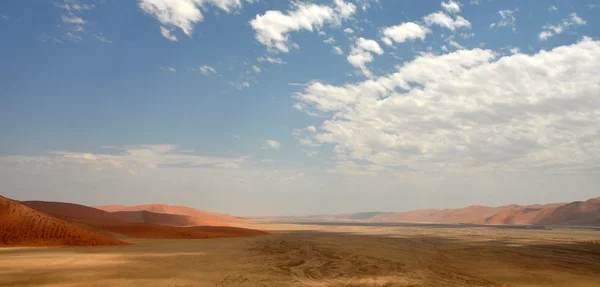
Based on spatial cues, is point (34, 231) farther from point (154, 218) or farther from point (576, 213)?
point (576, 213)

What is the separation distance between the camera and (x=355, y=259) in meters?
20.5

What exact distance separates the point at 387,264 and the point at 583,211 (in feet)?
384

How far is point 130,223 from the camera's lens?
159ft

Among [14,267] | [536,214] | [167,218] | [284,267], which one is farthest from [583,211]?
[14,267]

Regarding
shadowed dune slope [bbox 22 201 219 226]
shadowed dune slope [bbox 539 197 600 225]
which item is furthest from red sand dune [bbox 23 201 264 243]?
shadowed dune slope [bbox 539 197 600 225]

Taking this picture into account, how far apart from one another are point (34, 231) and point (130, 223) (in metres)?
20.9

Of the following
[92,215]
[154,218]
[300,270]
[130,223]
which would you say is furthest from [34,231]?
[154,218]

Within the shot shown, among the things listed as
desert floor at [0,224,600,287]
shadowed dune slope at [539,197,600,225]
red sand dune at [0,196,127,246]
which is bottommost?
desert floor at [0,224,600,287]

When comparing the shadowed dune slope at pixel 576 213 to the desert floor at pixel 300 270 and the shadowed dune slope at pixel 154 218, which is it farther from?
the desert floor at pixel 300 270

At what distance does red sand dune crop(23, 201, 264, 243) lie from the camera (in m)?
43.1

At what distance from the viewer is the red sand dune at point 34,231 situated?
26984mm

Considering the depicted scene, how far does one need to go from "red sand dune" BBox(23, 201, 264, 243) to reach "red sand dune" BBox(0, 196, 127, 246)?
10615 millimetres

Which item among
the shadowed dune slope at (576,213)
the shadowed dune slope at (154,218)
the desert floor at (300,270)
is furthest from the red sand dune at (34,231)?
the shadowed dune slope at (576,213)

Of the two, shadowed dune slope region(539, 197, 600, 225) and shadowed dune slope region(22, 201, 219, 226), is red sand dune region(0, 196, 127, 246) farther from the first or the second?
shadowed dune slope region(539, 197, 600, 225)
